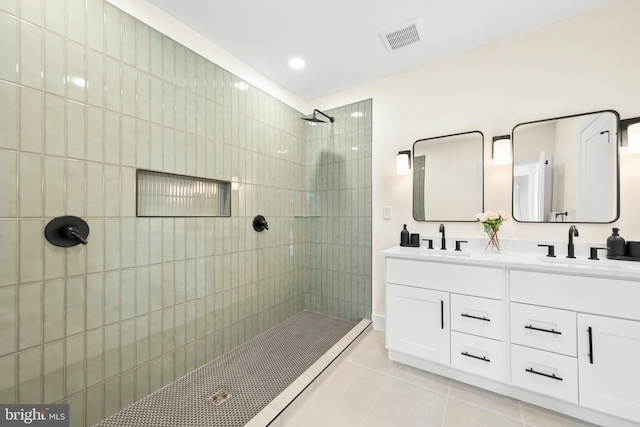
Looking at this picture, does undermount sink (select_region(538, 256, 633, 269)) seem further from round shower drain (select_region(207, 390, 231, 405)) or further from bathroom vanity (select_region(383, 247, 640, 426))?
round shower drain (select_region(207, 390, 231, 405))

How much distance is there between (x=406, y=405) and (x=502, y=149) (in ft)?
6.45

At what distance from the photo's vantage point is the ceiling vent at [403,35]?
185 centimetres

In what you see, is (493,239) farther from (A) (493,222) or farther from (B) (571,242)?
(B) (571,242)

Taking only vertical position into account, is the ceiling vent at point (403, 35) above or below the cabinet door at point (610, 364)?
above

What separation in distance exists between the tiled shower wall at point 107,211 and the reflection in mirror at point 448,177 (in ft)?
5.36

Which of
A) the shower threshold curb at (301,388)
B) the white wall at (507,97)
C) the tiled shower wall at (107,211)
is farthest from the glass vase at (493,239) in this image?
the tiled shower wall at (107,211)

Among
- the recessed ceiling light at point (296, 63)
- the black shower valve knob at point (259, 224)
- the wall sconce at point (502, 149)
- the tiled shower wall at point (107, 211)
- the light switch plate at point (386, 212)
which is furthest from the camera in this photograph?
the light switch plate at point (386, 212)

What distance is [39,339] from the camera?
3.94 feet

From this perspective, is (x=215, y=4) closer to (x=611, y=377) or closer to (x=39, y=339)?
(x=39, y=339)

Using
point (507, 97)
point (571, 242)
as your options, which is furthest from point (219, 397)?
point (507, 97)

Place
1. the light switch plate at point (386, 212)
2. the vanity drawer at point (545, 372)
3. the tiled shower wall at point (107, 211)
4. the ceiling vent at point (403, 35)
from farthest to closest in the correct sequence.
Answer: the light switch plate at point (386, 212)
the ceiling vent at point (403, 35)
the vanity drawer at point (545, 372)
the tiled shower wall at point (107, 211)

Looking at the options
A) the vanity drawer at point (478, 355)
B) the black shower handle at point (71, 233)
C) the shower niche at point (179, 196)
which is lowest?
the vanity drawer at point (478, 355)

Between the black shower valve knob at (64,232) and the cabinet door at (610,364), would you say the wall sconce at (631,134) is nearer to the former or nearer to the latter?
the cabinet door at (610,364)

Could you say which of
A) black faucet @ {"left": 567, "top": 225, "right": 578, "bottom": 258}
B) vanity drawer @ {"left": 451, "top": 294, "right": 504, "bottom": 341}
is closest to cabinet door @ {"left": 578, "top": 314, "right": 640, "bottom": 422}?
vanity drawer @ {"left": 451, "top": 294, "right": 504, "bottom": 341}
